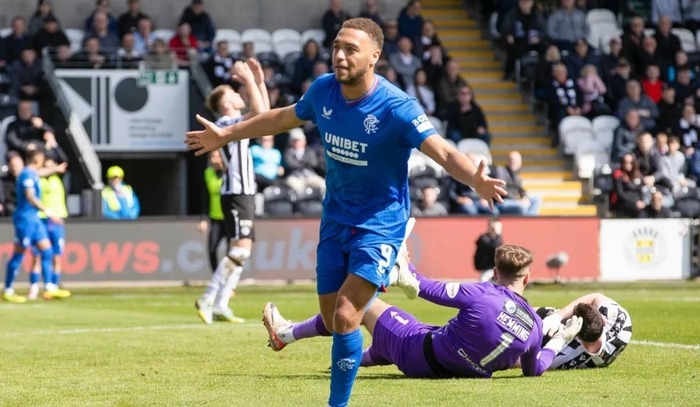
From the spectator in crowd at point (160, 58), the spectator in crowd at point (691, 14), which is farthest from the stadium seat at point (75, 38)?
the spectator in crowd at point (691, 14)

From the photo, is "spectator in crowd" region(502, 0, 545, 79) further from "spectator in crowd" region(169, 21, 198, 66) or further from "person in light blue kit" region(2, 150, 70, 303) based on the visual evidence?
"person in light blue kit" region(2, 150, 70, 303)

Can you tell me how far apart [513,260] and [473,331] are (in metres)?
0.57

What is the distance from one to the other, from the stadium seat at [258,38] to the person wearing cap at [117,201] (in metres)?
6.59

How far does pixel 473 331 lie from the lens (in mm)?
9711

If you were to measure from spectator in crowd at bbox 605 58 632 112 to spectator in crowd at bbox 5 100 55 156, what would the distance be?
12.6 meters

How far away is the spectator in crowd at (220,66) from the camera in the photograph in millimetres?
28250

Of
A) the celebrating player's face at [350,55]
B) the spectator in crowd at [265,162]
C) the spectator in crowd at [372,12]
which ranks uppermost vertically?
the celebrating player's face at [350,55]

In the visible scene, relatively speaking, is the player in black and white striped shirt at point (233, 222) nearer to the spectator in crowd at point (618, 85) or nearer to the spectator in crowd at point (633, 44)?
the spectator in crowd at point (618, 85)

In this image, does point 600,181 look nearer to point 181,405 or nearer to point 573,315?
point 573,315

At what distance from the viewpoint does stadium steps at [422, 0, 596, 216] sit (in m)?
29.9

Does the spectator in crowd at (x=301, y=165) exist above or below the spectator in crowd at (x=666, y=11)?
below

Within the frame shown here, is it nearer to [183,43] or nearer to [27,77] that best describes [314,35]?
[183,43]

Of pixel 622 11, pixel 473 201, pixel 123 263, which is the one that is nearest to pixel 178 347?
pixel 123 263

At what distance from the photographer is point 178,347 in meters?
12.6
